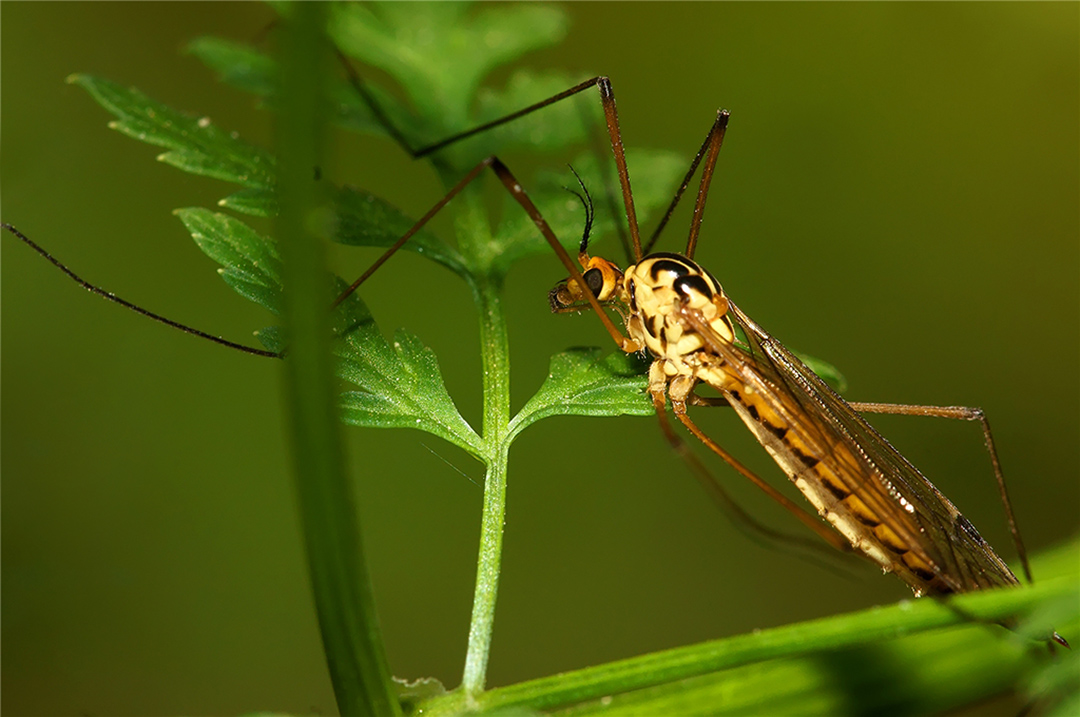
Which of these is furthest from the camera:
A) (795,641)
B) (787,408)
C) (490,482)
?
(787,408)

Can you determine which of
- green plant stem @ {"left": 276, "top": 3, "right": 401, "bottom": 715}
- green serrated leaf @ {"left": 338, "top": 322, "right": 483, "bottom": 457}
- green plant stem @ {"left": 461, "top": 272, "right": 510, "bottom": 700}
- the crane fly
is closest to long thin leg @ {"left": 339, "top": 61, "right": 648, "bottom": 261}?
the crane fly

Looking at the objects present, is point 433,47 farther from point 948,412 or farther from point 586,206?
point 948,412

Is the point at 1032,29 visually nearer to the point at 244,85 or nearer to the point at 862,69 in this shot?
the point at 862,69

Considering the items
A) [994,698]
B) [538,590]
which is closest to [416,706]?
[994,698]

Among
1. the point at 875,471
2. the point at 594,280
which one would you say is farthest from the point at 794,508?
the point at 594,280

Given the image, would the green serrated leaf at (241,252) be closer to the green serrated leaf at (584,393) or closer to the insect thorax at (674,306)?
the green serrated leaf at (584,393)

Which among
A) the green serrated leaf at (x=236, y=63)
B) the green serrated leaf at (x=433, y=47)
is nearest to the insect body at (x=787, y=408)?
the green serrated leaf at (x=433, y=47)
